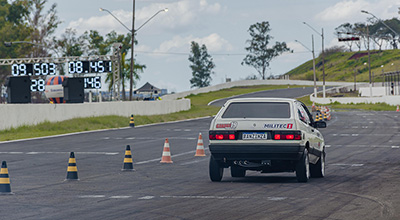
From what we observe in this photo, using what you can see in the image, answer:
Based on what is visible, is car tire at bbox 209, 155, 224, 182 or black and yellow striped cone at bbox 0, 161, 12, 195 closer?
black and yellow striped cone at bbox 0, 161, 12, 195

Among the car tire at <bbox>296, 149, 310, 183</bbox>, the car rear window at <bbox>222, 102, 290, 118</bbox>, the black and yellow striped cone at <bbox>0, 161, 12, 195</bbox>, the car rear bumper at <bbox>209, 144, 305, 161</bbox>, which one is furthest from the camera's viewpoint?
the car rear window at <bbox>222, 102, 290, 118</bbox>

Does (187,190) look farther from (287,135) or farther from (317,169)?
(317,169)

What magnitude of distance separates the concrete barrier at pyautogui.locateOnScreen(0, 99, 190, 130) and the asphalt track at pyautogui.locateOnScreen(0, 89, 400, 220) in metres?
13.0

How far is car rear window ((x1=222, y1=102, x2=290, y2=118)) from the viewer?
13.8 m

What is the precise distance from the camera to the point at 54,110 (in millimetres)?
39719

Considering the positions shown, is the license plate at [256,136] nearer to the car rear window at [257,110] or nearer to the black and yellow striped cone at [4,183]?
the car rear window at [257,110]

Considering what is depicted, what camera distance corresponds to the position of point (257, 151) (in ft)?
44.0

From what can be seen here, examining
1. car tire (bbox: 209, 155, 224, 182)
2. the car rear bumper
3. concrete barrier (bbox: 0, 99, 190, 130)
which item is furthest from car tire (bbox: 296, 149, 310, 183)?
concrete barrier (bbox: 0, 99, 190, 130)

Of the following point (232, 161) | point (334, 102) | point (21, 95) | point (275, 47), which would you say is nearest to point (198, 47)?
point (275, 47)

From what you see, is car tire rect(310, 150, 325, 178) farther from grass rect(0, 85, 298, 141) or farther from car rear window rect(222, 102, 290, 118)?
grass rect(0, 85, 298, 141)

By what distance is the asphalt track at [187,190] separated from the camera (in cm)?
1009

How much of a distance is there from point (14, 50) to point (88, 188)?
92330 mm

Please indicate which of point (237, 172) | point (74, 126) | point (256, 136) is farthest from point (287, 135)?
point (74, 126)

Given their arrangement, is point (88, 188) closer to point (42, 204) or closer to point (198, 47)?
point (42, 204)
